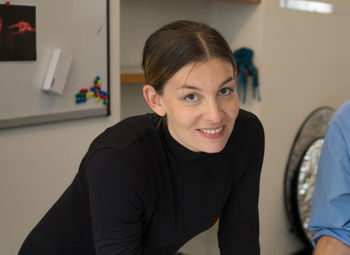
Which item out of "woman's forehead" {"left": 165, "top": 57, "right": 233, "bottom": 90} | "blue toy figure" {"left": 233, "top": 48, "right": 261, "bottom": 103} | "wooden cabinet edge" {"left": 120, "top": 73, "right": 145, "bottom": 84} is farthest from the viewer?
"blue toy figure" {"left": 233, "top": 48, "right": 261, "bottom": 103}

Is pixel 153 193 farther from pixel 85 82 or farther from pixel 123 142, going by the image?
pixel 85 82

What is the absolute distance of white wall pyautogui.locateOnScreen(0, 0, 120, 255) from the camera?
59.2 inches

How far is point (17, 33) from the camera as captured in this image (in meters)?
1.43

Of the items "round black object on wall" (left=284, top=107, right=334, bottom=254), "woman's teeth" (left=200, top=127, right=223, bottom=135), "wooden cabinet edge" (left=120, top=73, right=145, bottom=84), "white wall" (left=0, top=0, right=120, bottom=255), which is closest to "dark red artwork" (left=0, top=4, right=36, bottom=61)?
"white wall" (left=0, top=0, right=120, bottom=255)

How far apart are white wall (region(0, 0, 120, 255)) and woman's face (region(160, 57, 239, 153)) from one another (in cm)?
75

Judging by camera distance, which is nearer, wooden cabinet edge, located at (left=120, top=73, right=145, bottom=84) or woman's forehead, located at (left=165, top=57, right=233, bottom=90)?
woman's forehead, located at (left=165, top=57, right=233, bottom=90)

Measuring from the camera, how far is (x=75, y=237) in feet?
3.62

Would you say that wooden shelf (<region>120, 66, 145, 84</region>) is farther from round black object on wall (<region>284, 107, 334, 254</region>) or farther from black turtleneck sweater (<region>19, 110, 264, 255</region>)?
round black object on wall (<region>284, 107, 334, 254</region>)

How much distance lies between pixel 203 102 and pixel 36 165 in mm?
890

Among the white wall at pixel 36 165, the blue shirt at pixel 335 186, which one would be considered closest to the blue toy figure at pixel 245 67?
the white wall at pixel 36 165

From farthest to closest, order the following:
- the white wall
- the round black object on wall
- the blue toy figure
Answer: the round black object on wall, the blue toy figure, the white wall

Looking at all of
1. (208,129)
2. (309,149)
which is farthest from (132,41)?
(208,129)

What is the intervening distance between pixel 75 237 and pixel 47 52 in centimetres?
71

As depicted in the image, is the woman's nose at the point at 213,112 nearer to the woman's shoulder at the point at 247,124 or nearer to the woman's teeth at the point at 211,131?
the woman's teeth at the point at 211,131
